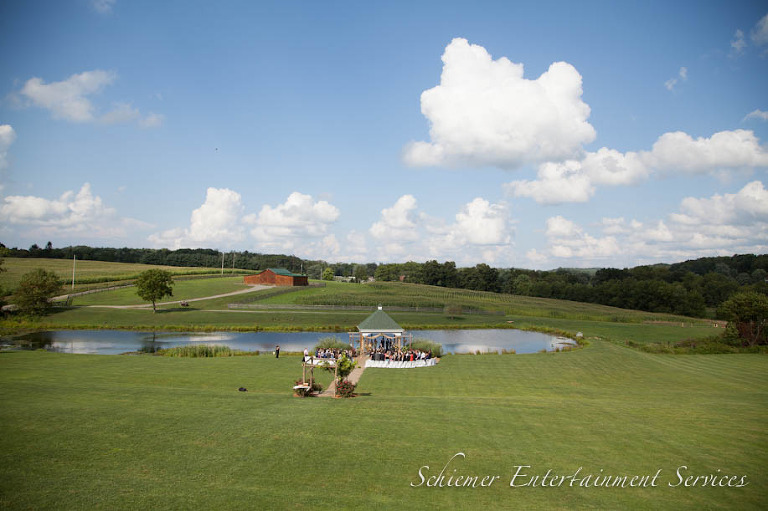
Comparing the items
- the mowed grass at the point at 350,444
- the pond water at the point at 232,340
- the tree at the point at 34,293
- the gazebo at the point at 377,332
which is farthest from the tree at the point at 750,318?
the tree at the point at 34,293

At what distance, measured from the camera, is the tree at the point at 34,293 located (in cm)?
5847

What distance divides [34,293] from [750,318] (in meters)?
81.8

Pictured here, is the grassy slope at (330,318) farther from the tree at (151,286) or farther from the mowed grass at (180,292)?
the tree at (151,286)

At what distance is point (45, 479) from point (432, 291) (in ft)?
345

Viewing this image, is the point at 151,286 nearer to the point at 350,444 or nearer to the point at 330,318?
the point at 330,318

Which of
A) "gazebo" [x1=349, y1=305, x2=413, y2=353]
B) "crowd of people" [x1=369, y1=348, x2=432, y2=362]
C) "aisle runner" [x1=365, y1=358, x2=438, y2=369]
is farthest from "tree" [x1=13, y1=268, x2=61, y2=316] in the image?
"aisle runner" [x1=365, y1=358, x2=438, y2=369]

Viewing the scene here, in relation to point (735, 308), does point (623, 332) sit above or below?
below

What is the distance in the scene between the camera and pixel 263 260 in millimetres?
191000

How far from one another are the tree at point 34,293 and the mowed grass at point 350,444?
43.0 metres

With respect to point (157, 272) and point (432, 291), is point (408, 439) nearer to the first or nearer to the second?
point (157, 272)

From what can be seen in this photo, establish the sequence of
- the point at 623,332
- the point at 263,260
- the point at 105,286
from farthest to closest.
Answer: the point at 263,260 < the point at 105,286 < the point at 623,332

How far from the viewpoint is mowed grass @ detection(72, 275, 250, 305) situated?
72938 millimetres

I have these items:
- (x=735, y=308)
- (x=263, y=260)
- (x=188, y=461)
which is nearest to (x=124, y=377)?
(x=188, y=461)

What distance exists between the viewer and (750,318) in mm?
41406
